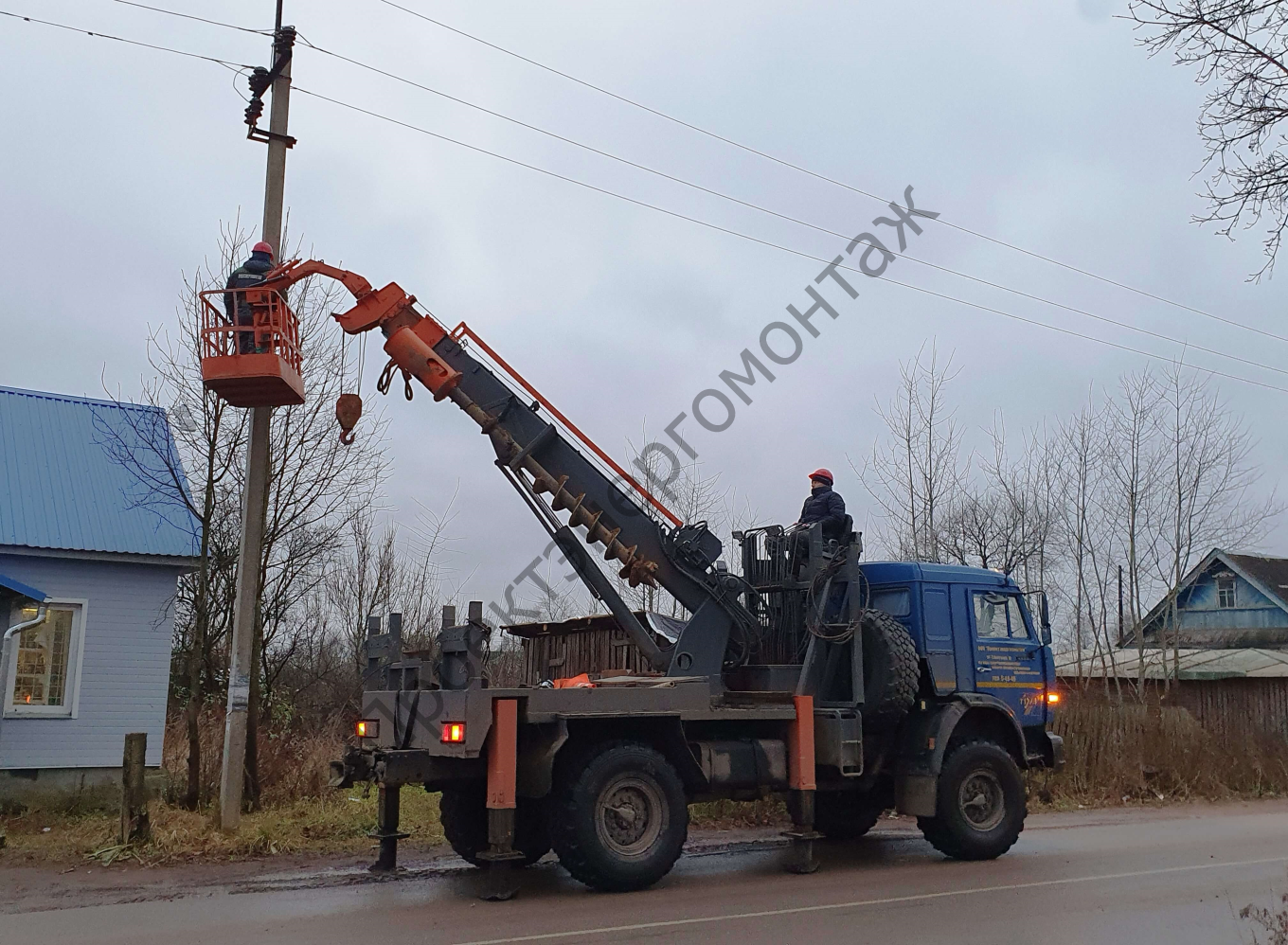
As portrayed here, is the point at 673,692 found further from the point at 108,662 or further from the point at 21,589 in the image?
the point at 108,662

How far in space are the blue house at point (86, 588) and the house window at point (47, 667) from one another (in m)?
0.02

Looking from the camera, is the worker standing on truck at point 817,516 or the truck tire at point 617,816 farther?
the worker standing on truck at point 817,516

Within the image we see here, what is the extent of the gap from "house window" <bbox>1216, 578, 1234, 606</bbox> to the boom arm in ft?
115

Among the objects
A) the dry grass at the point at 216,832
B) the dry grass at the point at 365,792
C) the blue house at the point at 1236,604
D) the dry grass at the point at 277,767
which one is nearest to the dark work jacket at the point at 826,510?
the dry grass at the point at 365,792

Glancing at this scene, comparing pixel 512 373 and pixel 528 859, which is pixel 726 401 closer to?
pixel 512 373

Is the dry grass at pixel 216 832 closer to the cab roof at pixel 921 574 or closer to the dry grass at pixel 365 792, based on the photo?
the dry grass at pixel 365 792

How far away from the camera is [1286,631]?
1449 inches

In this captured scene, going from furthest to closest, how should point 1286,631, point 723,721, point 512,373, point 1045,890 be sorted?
point 1286,631 < point 512,373 < point 723,721 < point 1045,890

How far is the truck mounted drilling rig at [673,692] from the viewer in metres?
9.49

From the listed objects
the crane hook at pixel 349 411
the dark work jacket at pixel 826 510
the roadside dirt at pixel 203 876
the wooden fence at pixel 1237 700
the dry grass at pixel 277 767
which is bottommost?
the roadside dirt at pixel 203 876

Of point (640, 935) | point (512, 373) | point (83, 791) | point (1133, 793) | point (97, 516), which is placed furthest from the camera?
point (1133, 793)

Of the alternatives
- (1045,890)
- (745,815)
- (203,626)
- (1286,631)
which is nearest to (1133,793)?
(745,815)

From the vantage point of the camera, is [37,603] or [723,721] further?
[37,603]

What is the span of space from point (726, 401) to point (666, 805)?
509 centimetres
